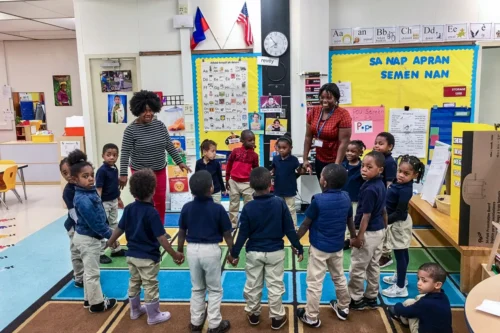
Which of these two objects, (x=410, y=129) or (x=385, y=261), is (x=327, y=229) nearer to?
(x=385, y=261)

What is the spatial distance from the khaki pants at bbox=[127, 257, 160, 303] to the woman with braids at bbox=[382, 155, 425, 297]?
1728 millimetres

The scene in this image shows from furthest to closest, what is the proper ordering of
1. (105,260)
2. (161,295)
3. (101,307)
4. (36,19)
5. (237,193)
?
(36,19)
(237,193)
(105,260)
(161,295)
(101,307)

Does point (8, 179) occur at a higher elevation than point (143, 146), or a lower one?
lower

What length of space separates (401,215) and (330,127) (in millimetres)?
1074

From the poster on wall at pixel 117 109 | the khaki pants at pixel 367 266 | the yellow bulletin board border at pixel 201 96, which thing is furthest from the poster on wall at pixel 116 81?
the khaki pants at pixel 367 266

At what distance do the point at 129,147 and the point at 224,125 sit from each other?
7.26 ft

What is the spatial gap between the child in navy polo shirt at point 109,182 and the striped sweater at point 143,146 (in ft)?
0.54

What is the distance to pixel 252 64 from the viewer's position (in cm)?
541

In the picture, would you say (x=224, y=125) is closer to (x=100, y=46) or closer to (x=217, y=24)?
(x=217, y=24)

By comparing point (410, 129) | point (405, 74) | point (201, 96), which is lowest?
point (410, 129)

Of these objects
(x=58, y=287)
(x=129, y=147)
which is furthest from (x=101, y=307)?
(x=129, y=147)

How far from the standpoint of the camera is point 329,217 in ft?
8.42

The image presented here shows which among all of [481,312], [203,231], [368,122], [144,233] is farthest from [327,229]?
[368,122]

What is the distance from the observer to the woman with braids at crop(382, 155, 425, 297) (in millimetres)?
2975
